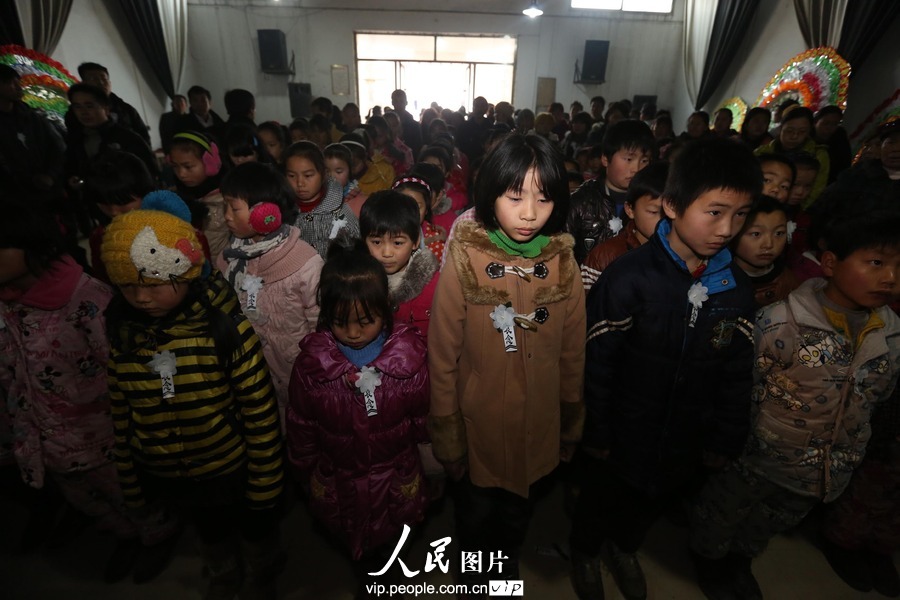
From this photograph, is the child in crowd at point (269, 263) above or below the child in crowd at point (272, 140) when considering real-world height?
below

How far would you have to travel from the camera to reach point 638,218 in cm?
193

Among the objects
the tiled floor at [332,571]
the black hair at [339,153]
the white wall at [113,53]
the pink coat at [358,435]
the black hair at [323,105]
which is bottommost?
the tiled floor at [332,571]

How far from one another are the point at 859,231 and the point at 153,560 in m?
3.11

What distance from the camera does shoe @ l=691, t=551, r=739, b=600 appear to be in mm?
1867

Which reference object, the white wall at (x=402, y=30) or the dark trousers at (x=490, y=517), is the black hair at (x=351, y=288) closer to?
the dark trousers at (x=490, y=517)

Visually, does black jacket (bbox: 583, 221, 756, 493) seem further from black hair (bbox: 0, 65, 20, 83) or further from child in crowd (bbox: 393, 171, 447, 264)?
black hair (bbox: 0, 65, 20, 83)

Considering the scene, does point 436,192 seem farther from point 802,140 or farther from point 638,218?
point 802,140

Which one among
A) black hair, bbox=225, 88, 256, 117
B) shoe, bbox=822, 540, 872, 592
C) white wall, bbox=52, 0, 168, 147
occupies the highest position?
white wall, bbox=52, 0, 168, 147

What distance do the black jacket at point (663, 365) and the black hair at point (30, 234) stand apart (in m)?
1.95

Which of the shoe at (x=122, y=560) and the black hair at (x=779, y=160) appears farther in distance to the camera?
the black hair at (x=779, y=160)

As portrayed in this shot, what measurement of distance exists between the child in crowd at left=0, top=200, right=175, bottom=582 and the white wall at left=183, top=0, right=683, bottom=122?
10782 mm

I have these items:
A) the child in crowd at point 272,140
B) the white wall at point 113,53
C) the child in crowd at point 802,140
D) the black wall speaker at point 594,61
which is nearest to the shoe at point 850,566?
the child in crowd at point 802,140

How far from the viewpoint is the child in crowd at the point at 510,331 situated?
1312mm

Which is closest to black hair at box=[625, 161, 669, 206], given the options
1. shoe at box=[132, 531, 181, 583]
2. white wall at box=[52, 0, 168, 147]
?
shoe at box=[132, 531, 181, 583]
